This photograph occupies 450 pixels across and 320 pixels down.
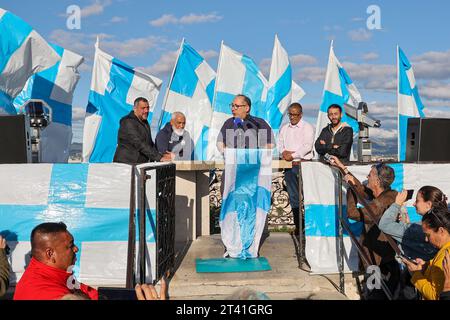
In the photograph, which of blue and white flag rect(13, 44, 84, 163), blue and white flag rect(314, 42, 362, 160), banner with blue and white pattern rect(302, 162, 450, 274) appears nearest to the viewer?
banner with blue and white pattern rect(302, 162, 450, 274)

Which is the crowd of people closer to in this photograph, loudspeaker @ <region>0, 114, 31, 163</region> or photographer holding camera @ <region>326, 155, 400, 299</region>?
photographer holding camera @ <region>326, 155, 400, 299</region>

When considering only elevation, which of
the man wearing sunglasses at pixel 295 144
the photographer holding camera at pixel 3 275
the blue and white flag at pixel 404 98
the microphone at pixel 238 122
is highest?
the blue and white flag at pixel 404 98

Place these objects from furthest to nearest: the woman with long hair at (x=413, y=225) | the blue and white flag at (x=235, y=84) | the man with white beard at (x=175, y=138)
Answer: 1. the blue and white flag at (x=235, y=84)
2. the man with white beard at (x=175, y=138)
3. the woman with long hair at (x=413, y=225)

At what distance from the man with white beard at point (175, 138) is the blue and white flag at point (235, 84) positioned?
14.4 feet

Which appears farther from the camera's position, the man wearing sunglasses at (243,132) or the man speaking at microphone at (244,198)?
the man wearing sunglasses at (243,132)

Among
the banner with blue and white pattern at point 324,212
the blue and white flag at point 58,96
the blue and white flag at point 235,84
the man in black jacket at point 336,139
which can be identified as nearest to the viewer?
the banner with blue and white pattern at point 324,212

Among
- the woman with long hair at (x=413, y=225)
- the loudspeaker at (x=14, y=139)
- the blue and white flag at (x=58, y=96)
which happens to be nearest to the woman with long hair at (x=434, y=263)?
the woman with long hair at (x=413, y=225)

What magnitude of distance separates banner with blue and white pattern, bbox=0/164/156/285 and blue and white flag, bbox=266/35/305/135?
6967 millimetres

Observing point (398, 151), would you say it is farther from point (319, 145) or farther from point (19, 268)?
point (19, 268)

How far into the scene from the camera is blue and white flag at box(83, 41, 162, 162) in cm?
1035

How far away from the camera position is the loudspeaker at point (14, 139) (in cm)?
493

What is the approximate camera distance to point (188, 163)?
5.74m

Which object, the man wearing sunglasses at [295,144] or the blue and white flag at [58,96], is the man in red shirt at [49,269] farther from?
the blue and white flag at [58,96]

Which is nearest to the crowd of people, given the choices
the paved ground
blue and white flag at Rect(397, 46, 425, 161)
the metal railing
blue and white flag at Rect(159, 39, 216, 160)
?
the paved ground
